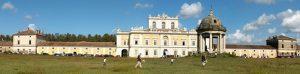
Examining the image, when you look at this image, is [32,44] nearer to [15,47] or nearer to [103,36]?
[15,47]

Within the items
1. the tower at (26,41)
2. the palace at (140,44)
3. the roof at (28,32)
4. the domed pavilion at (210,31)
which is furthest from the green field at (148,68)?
the roof at (28,32)

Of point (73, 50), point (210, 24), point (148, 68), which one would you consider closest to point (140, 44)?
point (73, 50)

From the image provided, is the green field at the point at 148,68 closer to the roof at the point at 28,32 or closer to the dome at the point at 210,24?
the dome at the point at 210,24

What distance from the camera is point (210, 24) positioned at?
6981cm

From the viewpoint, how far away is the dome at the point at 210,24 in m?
69.5

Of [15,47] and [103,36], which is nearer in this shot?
[15,47]

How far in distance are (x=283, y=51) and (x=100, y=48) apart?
5108 cm

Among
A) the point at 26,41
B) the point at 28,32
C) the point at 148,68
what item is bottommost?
the point at 148,68

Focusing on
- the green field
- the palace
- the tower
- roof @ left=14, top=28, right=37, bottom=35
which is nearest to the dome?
the green field

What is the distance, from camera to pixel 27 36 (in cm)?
13588

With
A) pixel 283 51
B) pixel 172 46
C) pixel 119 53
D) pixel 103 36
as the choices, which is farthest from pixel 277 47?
pixel 103 36

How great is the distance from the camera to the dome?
228 ft

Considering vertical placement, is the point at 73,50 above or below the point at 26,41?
below

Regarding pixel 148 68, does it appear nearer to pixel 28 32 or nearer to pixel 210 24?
pixel 210 24
